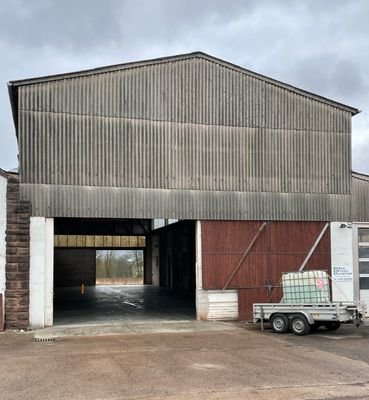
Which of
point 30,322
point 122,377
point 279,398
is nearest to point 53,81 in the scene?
point 30,322

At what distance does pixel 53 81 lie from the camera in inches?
768

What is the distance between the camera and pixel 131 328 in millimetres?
18891

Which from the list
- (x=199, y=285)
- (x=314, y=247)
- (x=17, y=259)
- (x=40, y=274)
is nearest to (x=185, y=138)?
(x=199, y=285)

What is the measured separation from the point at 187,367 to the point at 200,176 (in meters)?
10.2

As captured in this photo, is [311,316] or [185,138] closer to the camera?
[311,316]

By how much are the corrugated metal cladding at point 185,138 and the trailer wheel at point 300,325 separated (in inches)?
202

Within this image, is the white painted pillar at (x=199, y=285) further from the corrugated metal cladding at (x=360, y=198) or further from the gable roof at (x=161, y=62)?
the corrugated metal cladding at (x=360, y=198)

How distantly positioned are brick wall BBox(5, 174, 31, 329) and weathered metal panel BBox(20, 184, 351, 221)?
38 cm

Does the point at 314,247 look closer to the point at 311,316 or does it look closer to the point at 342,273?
the point at 342,273

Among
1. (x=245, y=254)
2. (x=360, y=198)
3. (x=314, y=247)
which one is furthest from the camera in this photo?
(x=360, y=198)

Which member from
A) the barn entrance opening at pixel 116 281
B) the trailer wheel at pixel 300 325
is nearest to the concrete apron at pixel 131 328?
the barn entrance opening at pixel 116 281

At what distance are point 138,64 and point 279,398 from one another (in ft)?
48.0

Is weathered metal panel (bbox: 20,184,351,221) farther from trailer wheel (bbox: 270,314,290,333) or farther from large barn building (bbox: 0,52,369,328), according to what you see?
trailer wheel (bbox: 270,314,290,333)

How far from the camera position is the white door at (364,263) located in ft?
73.0
